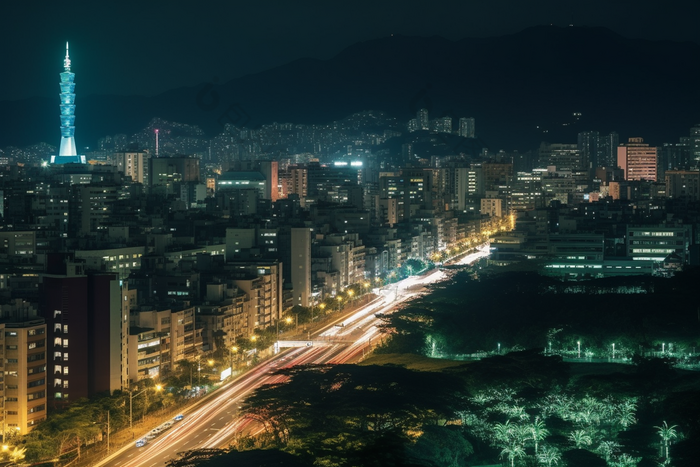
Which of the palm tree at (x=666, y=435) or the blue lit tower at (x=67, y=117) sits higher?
the blue lit tower at (x=67, y=117)

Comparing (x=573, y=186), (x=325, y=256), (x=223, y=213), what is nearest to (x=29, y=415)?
(x=325, y=256)

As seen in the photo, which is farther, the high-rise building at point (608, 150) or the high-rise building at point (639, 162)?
the high-rise building at point (608, 150)

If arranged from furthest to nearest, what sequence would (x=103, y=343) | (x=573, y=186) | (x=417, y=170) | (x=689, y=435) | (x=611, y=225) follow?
1. (x=573, y=186)
2. (x=417, y=170)
3. (x=611, y=225)
4. (x=103, y=343)
5. (x=689, y=435)

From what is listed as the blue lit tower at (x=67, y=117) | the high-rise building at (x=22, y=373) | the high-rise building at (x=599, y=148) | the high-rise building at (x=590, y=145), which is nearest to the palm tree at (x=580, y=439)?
the high-rise building at (x=22, y=373)

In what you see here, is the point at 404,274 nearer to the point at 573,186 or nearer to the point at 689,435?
the point at 689,435

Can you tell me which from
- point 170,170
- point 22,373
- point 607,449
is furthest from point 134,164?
point 607,449

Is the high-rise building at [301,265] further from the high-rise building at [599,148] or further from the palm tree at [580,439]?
the high-rise building at [599,148]
